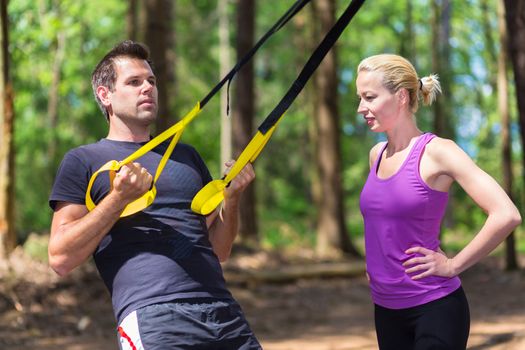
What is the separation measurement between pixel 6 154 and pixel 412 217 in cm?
884

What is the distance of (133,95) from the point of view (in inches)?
137

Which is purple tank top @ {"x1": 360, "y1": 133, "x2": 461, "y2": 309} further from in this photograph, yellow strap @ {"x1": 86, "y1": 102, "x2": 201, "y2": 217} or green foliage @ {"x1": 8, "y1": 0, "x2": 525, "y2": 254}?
green foliage @ {"x1": 8, "y1": 0, "x2": 525, "y2": 254}

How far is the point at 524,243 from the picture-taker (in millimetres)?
26531

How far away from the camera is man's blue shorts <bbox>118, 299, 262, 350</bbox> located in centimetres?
318

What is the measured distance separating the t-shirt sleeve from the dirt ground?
5712 millimetres

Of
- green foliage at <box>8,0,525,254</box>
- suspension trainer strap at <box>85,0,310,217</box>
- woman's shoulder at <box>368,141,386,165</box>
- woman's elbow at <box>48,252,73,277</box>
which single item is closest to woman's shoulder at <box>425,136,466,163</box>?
woman's shoulder at <box>368,141,386,165</box>

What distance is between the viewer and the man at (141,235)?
3180 millimetres

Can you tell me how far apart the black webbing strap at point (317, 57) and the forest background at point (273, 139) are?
0.86 m

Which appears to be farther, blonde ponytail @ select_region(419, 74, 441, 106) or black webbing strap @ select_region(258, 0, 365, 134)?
blonde ponytail @ select_region(419, 74, 441, 106)

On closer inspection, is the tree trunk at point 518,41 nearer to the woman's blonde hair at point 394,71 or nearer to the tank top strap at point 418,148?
the woman's blonde hair at point 394,71

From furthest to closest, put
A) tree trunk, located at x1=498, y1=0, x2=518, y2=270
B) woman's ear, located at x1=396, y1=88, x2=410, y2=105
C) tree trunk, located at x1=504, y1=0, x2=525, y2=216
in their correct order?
tree trunk, located at x1=498, y1=0, x2=518, y2=270 < tree trunk, located at x1=504, y1=0, x2=525, y2=216 < woman's ear, located at x1=396, y1=88, x2=410, y2=105

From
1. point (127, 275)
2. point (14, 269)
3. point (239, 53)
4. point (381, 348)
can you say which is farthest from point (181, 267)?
point (239, 53)

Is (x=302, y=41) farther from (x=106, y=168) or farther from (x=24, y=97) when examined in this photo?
(x=106, y=168)

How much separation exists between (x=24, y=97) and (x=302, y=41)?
9782 mm
